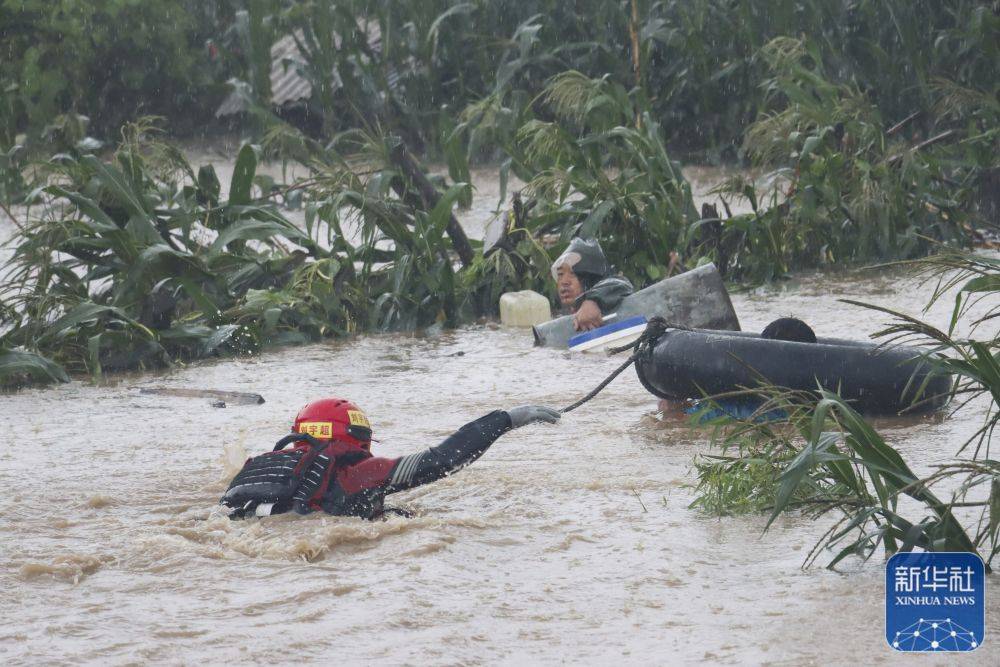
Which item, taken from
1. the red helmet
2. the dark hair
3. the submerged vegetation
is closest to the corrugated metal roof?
the submerged vegetation

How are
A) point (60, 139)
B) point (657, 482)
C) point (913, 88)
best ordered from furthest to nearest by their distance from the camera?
1. point (913, 88)
2. point (60, 139)
3. point (657, 482)

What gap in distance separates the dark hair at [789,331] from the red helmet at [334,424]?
252 cm

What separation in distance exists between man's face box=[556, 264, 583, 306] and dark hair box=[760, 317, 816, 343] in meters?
2.15

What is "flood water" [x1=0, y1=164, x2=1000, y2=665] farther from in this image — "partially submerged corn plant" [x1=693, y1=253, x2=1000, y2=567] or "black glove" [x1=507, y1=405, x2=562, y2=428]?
"black glove" [x1=507, y1=405, x2=562, y2=428]

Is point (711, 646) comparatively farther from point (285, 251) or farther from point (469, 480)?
point (285, 251)

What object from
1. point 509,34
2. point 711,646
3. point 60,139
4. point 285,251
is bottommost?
point 711,646

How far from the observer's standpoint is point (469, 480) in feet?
19.9

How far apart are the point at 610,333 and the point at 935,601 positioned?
4833mm

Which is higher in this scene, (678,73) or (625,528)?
(678,73)

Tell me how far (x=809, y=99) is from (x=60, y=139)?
650 cm

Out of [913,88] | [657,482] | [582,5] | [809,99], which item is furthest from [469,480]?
[582,5]

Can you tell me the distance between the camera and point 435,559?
16.2 feet

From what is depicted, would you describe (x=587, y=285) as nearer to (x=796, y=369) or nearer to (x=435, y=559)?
(x=796, y=369)

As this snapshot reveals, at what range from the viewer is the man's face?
901cm
